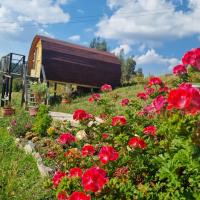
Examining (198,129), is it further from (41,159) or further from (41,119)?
(41,119)

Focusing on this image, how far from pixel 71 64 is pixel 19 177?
17.5m

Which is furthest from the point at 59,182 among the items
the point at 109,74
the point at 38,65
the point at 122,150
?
the point at 109,74

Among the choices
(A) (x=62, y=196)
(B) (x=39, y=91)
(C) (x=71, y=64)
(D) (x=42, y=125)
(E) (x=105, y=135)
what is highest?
(C) (x=71, y=64)

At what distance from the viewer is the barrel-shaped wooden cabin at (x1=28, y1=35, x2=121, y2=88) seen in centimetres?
2403

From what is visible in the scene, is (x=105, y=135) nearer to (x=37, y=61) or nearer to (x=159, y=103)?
(x=159, y=103)

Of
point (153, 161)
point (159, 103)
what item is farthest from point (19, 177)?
point (159, 103)

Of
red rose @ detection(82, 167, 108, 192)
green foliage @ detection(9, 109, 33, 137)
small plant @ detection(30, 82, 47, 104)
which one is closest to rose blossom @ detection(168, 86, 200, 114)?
red rose @ detection(82, 167, 108, 192)

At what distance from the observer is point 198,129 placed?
9.08 ft

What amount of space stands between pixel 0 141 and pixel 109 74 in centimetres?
1674

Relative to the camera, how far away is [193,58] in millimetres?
3395

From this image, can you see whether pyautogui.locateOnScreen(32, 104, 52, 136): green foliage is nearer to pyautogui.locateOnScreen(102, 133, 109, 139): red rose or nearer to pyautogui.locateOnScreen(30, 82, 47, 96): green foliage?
pyautogui.locateOnScreen(102, 133, 109, 139): red rose

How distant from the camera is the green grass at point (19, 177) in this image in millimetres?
6590

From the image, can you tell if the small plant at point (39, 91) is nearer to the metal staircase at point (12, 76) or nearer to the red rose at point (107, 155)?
the metal staircase at point (12, 76)

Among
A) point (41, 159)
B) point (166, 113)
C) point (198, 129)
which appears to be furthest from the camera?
point (41, 159)
